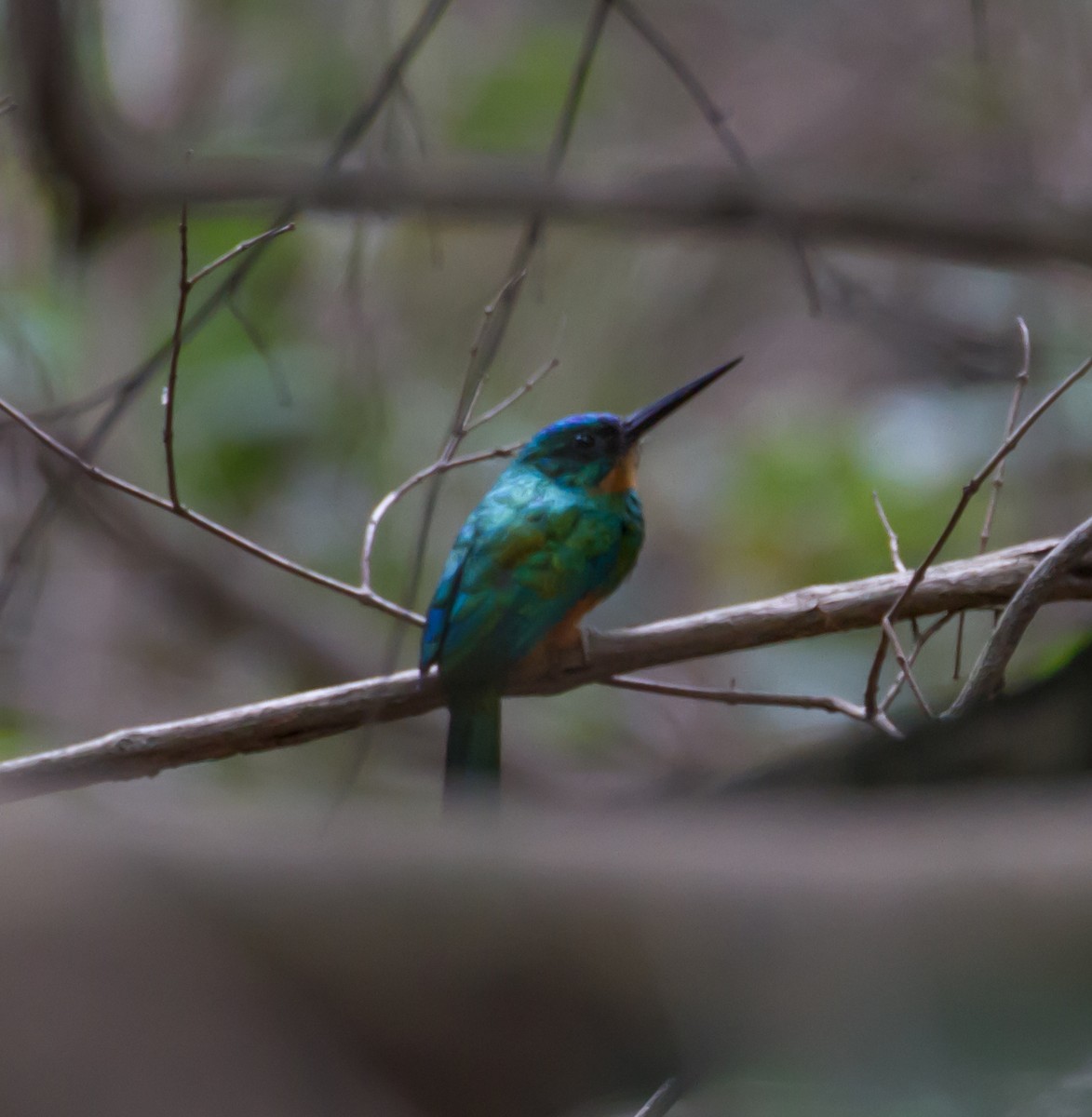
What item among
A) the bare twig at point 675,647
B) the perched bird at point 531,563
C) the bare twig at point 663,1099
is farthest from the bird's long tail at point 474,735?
the bare twig at point 663,1099

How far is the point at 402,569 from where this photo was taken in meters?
4.59

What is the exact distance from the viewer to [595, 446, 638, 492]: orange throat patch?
271cm

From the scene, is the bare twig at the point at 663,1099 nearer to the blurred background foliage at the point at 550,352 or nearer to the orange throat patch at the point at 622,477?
the orange throat patch at the point at 622,477

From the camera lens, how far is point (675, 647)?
202 centimetres

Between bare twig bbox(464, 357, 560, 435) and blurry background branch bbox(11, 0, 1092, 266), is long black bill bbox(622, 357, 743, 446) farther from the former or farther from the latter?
blurry background branch bbox(11, 0, 1092, 266)

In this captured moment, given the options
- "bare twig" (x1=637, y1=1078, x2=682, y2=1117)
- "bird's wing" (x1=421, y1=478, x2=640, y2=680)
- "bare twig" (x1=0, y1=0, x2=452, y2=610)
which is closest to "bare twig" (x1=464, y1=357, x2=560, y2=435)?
"bird's wing" (x1=421, y1=478, x2=640, y2=680)

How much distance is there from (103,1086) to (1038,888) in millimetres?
353

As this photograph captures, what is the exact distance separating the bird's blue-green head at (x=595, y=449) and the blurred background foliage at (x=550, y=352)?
2.78 ft

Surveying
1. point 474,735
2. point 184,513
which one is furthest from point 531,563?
point 184,513

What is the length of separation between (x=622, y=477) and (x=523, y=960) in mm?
2187

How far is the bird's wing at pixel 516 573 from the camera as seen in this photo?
225 cm

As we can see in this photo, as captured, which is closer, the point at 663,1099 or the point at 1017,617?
the point at 663,1099

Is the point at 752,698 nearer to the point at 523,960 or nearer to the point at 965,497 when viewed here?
the point at 965,497

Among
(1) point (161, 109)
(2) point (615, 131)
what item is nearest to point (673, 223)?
(1) point (161, 109)
